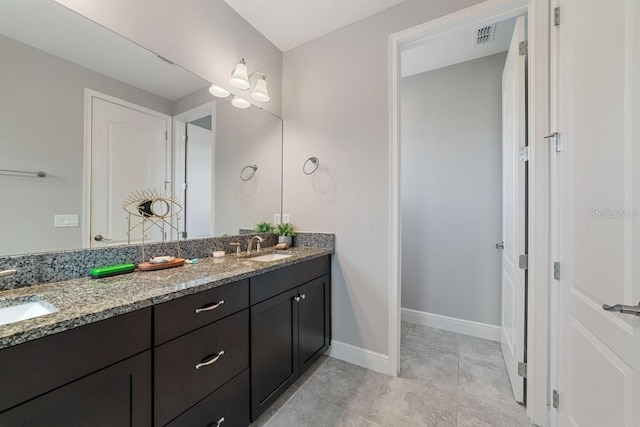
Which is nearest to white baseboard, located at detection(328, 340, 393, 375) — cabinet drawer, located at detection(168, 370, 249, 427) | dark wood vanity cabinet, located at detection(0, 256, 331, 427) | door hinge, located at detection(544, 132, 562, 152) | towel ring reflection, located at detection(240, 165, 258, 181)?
dark wood vanity cabinet, located at detection(0, 256, 331, 427)

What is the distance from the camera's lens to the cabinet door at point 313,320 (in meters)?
1.73

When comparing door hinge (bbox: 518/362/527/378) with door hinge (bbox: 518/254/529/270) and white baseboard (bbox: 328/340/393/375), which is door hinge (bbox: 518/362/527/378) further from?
white baseboard (bbox: 328/340/393/375)

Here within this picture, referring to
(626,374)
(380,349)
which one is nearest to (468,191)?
(380,349)

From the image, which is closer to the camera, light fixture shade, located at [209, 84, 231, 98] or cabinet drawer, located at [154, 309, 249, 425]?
cabinet drawer, located at [154, 309, 249, 425]

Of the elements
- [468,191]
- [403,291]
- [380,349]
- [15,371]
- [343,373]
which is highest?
[468,191]

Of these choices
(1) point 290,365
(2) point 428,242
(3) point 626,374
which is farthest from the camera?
(2) point 428,242

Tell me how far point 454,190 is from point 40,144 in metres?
2.98

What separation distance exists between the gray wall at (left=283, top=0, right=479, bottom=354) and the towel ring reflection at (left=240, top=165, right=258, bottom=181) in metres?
0.34

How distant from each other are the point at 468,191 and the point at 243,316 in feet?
7.73

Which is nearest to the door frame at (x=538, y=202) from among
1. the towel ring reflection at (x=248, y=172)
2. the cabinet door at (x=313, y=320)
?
the cabinet door at (x=313, y=320)

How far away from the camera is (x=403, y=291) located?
9.15ft

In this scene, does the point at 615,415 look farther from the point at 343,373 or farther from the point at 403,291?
the point at 403,291

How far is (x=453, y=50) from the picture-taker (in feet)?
7.54

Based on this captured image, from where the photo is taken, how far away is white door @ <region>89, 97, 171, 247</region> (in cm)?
124
